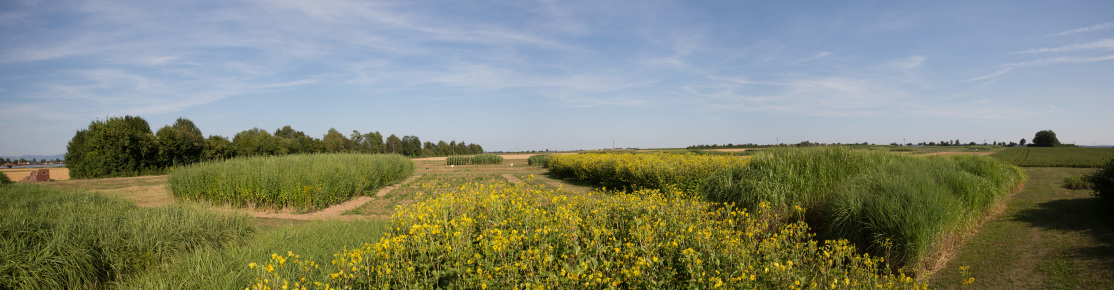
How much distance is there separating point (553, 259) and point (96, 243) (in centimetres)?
582

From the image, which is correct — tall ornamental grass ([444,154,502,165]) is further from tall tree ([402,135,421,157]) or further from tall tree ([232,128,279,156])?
tall tree ([402,135,421,157])

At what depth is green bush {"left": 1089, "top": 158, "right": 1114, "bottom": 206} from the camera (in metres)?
8.30

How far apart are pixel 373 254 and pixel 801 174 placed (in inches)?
334

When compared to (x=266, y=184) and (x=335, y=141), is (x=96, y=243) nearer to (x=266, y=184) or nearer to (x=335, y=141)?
(x=266, y=184)

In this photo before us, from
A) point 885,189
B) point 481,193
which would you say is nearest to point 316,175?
point 481,193

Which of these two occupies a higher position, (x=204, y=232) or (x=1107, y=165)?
(x=1107, y=165)

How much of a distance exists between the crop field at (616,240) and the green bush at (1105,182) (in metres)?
1.50

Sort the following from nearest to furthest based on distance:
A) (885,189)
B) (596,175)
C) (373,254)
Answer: (373,254) → (885,189) → (596,175)

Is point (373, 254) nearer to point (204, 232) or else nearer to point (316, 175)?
point (204, 232)

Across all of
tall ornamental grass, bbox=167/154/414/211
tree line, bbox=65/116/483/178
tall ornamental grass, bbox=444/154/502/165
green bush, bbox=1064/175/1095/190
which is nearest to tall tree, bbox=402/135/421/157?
tall ornamental grass, bbox=444/154/502/165

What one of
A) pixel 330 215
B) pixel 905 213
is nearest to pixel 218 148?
pixel 330 215

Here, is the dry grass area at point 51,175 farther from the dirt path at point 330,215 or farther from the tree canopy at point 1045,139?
the tree canopy at point 1045,139

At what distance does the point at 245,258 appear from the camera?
5.50 metres

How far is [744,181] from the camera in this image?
9.14 meters
